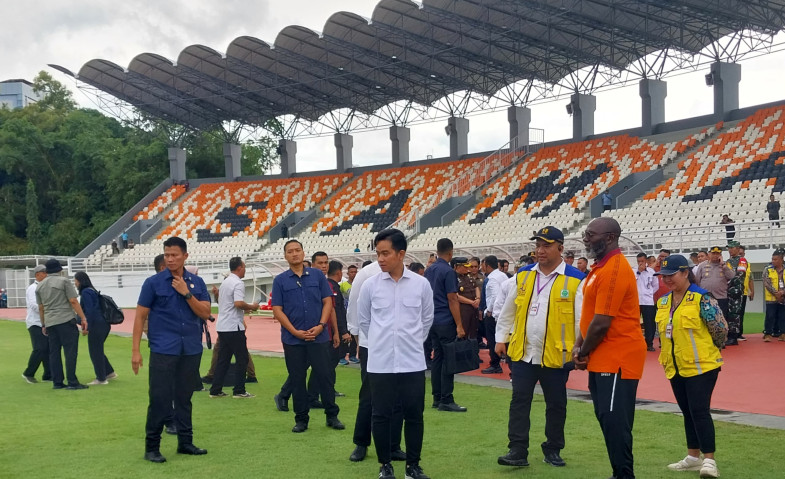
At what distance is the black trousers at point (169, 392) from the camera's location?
730 centimetres

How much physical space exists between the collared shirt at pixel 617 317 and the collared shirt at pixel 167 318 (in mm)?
3428

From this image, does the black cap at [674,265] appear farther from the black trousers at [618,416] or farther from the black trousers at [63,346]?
the black trousers at [63,346]

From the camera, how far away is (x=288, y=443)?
7.92 m

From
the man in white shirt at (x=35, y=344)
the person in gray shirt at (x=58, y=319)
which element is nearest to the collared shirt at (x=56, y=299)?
the person in gray shirt at (x=58, y=319)

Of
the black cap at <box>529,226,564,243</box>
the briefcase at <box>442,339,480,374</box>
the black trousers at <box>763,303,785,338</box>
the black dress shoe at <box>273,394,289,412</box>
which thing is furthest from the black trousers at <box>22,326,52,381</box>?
the black trousers at <box>763,303,785,338</box>

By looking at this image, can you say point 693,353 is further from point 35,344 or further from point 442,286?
point 35,344

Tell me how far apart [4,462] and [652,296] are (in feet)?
35.4

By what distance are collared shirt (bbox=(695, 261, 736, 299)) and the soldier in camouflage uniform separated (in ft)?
1.47

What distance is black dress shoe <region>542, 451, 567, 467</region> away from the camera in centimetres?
693

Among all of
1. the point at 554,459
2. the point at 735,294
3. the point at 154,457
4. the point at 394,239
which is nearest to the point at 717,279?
the point at 735,294

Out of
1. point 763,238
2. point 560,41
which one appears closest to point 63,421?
point 763,238

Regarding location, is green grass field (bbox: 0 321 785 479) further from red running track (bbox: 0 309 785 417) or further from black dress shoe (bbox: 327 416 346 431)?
red running track (bbox: 0 309 785 417)

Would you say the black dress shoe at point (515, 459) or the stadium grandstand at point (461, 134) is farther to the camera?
the stadium grandstand at point (461, 134)

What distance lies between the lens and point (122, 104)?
150 feet
